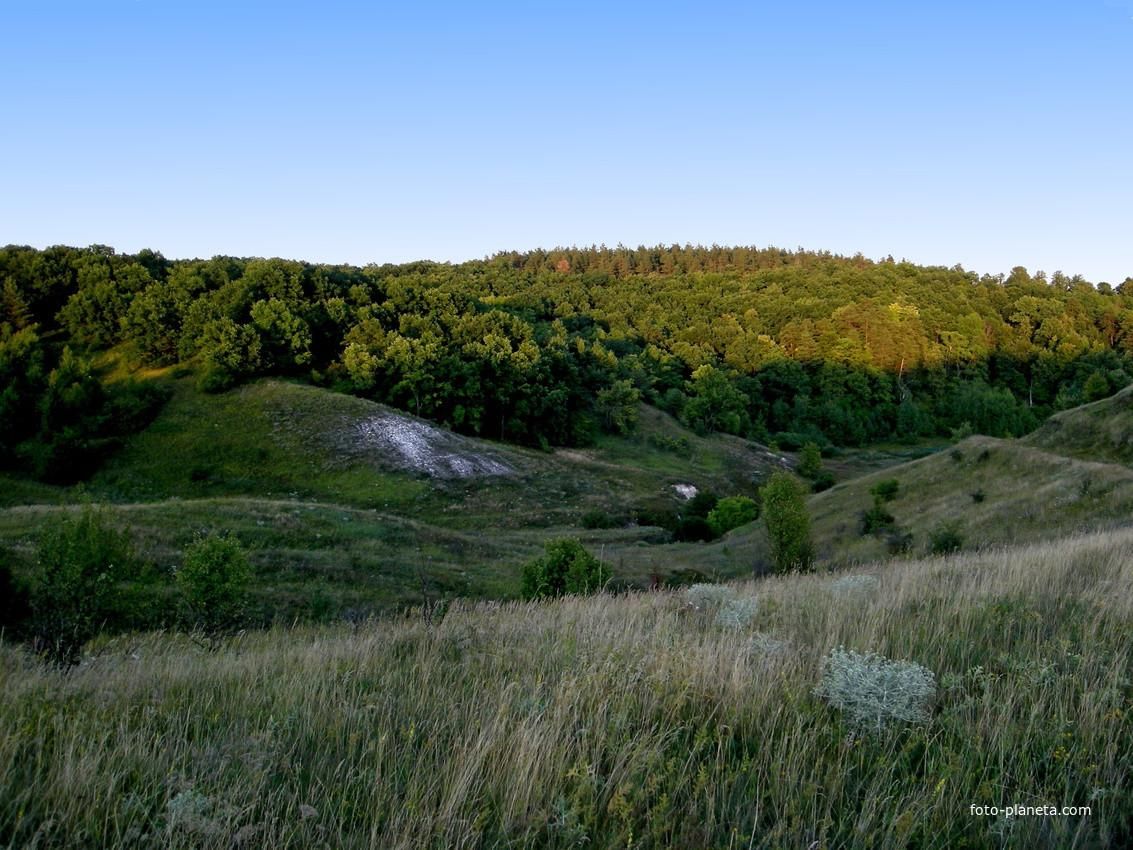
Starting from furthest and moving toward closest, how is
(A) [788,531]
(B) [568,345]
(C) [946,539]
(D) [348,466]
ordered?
(B) [568,345] < (D) [348,466] < (A) [788,531] < (C) [946,539]

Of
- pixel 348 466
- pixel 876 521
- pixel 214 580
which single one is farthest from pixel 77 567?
pixel 348 466

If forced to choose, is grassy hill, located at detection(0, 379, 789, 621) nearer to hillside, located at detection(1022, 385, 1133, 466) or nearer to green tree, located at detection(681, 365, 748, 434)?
green tree, located at detection(681, 365, 748, 434)

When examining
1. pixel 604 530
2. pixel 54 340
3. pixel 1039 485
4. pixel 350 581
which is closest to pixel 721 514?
pixel 604 530

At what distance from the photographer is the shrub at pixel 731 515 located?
5425 cm

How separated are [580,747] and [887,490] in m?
45.4

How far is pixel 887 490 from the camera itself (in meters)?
43.8

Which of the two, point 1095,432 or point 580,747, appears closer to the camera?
point 580,747

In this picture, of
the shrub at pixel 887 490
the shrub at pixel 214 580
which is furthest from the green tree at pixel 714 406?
the shrub at pixel 214 580

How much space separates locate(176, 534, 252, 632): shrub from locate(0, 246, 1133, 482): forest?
46.3 m

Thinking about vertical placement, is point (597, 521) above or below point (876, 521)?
below

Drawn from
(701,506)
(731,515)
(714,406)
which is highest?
(714,406)

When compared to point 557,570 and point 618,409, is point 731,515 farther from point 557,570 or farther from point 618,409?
point 618,409

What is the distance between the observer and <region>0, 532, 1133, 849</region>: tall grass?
276 cm

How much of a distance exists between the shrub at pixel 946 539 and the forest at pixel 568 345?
54317 millimetres
